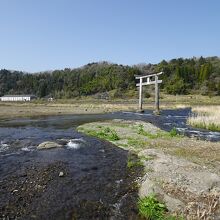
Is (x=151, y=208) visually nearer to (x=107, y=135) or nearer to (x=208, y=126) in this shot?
(x=107, y=135)

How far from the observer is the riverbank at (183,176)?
31.2 ft

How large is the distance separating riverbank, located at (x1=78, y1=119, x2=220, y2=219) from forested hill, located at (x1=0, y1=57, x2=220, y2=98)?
69.2m

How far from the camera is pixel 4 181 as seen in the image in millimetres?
12797

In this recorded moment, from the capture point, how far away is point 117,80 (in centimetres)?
13662

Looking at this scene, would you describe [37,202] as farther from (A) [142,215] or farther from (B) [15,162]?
(B) [15,162]

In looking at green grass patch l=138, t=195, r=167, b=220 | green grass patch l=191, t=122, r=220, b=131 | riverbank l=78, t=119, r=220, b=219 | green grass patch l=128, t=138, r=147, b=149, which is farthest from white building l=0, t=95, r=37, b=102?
green grass patch l=138, t=195, r=167, b=220

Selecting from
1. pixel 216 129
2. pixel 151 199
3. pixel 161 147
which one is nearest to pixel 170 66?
pixel 216 129

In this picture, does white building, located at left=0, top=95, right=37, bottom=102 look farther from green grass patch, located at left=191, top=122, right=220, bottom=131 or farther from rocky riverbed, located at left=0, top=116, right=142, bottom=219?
rocky riverbed, located at left=0, top=116, right=142, bottom=219

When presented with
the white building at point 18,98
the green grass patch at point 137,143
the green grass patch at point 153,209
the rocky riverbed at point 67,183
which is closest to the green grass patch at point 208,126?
the green grass patch at point 137,143

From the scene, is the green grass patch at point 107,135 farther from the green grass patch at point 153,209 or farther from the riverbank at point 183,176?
the green grass patch at point 153,209

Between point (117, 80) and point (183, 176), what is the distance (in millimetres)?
126080

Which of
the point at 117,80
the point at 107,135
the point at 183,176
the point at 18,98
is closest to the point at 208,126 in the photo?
the point at 107,135

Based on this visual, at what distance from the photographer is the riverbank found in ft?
31.2

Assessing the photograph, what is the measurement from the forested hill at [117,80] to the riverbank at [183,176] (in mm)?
69176
